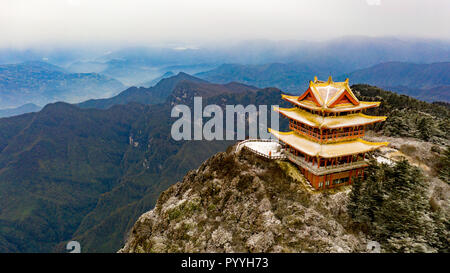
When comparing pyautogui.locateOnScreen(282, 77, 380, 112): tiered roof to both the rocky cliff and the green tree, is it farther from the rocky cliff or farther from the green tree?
the rocky cliff

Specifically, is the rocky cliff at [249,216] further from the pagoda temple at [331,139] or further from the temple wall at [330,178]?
the pagoda temple at [331,139]

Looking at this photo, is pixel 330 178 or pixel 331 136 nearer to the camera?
pixel 330 178

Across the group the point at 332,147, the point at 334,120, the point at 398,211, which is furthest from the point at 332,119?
the point at 398,211

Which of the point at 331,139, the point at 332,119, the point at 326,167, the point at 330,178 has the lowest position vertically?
the point at 330,178

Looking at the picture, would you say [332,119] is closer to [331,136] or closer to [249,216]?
[331,136]

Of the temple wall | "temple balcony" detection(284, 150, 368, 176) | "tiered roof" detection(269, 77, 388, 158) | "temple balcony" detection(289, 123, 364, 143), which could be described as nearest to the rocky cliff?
the temple wall
